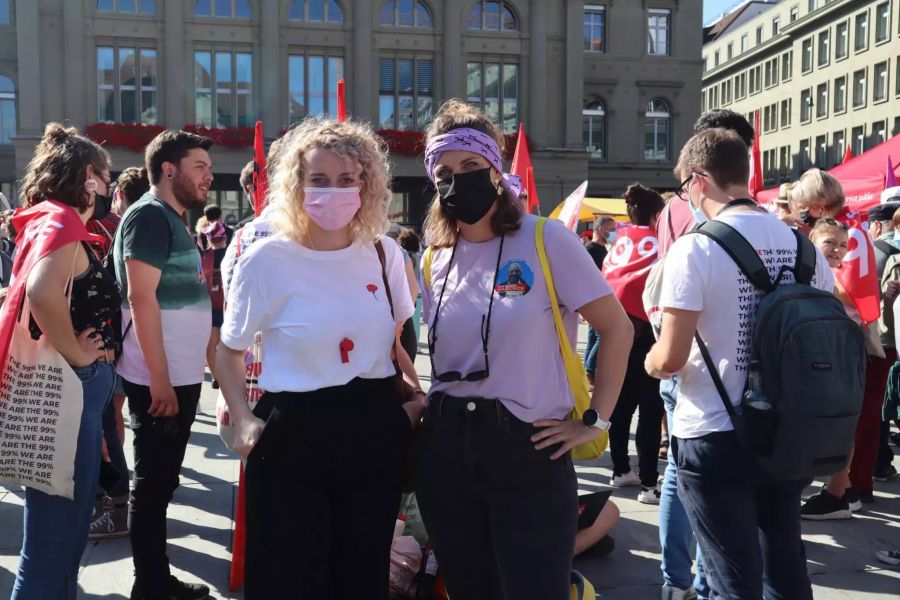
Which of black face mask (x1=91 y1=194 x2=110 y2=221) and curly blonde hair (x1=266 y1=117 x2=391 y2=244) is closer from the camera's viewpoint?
curly blonde hair (x1=266 y1=117 x2=391 y2=244)

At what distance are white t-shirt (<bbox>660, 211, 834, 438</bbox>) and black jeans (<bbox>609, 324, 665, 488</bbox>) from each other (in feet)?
8.24

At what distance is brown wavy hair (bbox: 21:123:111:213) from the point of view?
3035 mm

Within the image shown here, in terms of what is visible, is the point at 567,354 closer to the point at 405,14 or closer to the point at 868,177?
the point at 868,177

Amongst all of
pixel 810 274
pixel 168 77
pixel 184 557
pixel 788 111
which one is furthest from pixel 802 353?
pixel 788 111

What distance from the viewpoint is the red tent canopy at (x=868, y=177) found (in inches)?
338

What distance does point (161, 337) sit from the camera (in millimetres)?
3389

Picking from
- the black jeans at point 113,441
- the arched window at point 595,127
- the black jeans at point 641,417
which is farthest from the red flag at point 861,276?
the arched window at point 595,127

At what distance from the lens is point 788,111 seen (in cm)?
5994

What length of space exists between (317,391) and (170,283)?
1.35 metres

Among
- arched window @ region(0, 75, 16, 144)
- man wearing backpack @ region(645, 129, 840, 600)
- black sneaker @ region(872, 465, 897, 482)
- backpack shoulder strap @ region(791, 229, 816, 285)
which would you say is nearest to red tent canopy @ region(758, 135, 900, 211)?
black sneaker @ region(872, 465, 897, 482)

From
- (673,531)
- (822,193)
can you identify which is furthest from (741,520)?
(822,193)

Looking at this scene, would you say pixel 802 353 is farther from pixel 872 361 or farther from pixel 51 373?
pixel 872 361

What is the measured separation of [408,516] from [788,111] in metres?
62.6

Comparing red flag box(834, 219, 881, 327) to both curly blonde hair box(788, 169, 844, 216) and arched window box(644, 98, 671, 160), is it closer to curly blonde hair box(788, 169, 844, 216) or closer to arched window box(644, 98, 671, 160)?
curly blonde hair box(788, 169, 844, 216)
